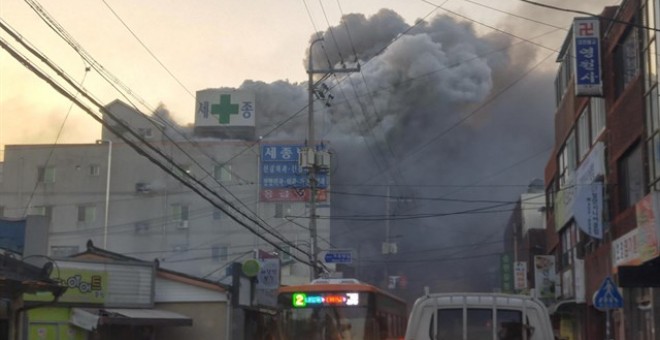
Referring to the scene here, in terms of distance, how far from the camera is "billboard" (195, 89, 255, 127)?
4988cm

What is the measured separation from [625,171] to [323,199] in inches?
765

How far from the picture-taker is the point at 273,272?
3291 cm

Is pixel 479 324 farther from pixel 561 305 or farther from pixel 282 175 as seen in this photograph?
pixel 282 175

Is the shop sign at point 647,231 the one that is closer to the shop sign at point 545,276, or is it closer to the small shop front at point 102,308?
the small shop front at point 102,308

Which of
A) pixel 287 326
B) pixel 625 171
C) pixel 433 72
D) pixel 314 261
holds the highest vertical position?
pixel 433 72

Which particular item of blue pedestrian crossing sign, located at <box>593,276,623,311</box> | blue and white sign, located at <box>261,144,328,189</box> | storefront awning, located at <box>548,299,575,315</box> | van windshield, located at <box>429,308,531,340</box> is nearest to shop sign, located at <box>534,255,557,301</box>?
storefront awning, located at <box>548,299,575,315</box>

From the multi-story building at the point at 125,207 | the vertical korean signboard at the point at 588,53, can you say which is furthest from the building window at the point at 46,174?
the vertical korean signboard at the point at 588,53

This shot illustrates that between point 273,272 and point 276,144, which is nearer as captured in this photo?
point 273,272

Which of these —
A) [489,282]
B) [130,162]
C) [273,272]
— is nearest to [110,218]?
[130,162]

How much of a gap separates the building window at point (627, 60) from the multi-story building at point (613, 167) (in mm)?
30

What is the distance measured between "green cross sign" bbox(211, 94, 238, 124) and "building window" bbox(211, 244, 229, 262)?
8788 mm

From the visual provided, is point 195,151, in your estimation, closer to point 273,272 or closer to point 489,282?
point 273,272

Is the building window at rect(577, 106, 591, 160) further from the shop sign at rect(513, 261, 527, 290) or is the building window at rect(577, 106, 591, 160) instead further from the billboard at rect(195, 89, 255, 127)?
the billboard at rect(195, 89, 255, 127)

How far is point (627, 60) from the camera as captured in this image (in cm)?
2527
